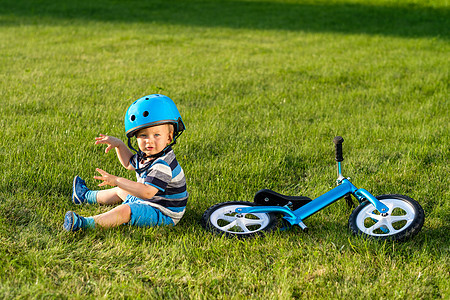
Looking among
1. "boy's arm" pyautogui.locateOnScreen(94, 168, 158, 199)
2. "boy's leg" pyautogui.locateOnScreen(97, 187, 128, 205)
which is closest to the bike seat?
"boy's arm" pyautogui.locateOnScreen(94, 168, 158, 199)

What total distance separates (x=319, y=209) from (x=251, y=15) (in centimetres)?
1650

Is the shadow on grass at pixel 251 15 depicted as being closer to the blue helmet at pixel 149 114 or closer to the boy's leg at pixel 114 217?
the blue helmet at pixel 149 114

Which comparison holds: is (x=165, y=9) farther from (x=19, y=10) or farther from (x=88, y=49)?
(x=88, y=49)

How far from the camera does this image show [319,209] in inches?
148

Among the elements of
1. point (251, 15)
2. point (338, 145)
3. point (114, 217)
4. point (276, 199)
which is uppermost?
point (251, 15)

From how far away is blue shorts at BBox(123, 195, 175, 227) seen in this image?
3713mm

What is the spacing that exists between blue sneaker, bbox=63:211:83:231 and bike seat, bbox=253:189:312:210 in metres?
1.42

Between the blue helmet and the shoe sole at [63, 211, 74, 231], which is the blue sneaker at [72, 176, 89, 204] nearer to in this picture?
the shoe sole at [63, 211, 74, 231]

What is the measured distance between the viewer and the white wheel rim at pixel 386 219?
3.54 metres

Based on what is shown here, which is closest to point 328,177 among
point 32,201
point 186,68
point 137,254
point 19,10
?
point 137,254

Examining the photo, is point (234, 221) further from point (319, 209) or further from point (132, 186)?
point (132, 186)

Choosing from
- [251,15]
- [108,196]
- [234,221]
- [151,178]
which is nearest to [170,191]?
[151,178]

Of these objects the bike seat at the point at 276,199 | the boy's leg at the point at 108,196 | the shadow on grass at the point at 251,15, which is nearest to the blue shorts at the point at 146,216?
the boy's leg at the point at 108,196

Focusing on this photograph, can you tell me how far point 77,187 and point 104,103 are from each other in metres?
3.09
